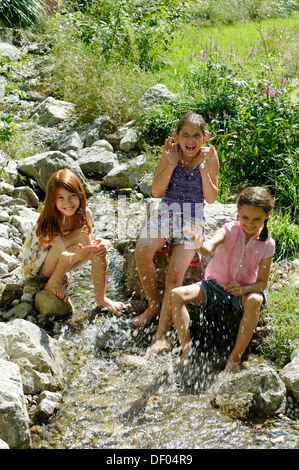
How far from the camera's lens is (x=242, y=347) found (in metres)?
3.03

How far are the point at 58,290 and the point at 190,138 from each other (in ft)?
4.94

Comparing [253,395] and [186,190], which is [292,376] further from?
[186,190]

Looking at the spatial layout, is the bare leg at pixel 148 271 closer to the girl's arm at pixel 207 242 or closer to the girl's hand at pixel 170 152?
the girl's arm at pixel 207 242

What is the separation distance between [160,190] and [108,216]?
1.74 metres

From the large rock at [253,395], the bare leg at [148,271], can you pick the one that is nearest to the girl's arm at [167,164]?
the bare leg at [148,271]

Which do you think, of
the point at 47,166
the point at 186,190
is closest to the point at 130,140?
the point at 47,166

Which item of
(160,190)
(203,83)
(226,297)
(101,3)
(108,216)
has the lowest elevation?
(226,297)

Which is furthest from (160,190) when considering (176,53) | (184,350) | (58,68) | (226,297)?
(176,53)

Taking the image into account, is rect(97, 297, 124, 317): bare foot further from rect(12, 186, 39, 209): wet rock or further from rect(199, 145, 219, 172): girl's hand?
rect(12, 186, 39, 209): wet rock

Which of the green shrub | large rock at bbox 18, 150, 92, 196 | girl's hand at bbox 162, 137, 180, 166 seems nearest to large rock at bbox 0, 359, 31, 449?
girl's hand at bbox 162, 137, 180, 166

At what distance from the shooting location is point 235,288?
3.09 metres

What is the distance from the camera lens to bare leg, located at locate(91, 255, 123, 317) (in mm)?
3598
